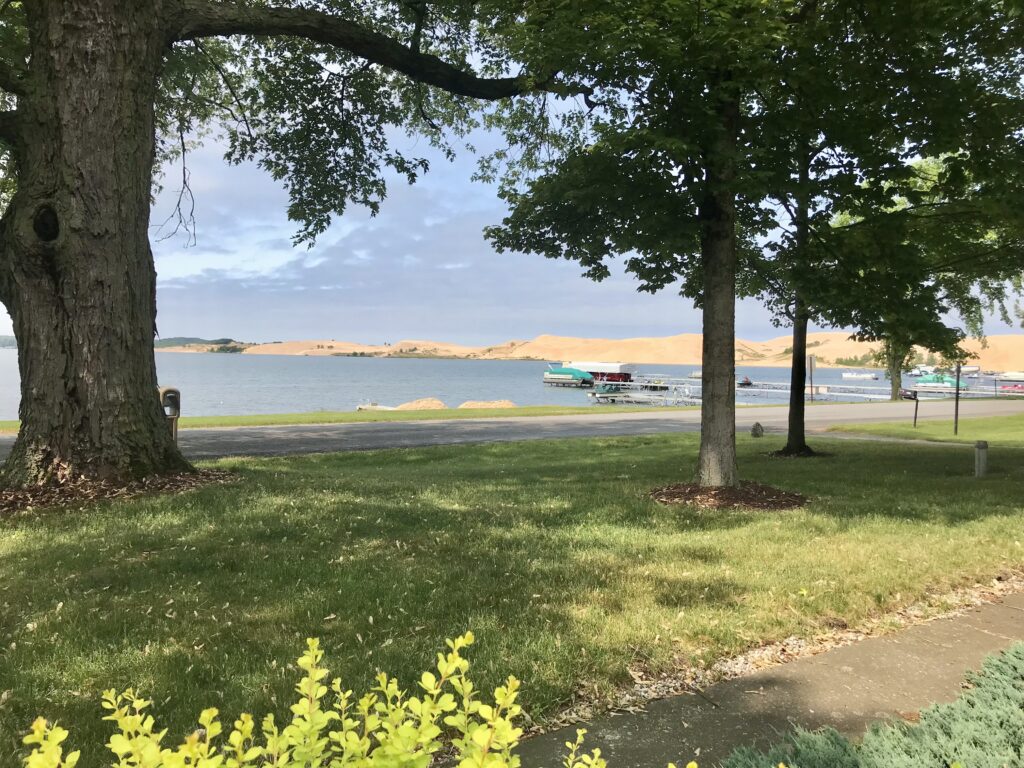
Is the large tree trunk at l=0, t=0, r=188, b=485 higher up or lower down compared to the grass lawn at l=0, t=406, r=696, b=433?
higher up

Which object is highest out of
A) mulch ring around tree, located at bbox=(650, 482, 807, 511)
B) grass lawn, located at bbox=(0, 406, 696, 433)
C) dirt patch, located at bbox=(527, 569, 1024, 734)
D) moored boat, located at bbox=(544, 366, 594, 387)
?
moored boat, located at bbox=(544, 366, 594, 387)

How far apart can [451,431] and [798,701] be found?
18835mm

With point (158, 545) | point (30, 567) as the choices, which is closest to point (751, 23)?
point (158, 545)

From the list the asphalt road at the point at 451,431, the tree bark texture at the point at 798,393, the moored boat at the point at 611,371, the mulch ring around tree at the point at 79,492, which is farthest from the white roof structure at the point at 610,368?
the mulch ring around tree at the point at 79,492

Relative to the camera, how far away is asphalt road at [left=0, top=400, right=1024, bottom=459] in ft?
54.9

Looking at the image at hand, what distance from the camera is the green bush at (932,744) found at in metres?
2.31

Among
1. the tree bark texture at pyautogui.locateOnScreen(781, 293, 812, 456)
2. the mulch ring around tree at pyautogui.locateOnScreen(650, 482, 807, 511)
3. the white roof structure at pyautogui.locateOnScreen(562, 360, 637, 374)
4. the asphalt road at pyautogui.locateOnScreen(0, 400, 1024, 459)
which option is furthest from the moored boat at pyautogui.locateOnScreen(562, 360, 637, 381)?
the mulch ring around tree at pyautogui.locateOnScreen(650, 482, 807, 511)

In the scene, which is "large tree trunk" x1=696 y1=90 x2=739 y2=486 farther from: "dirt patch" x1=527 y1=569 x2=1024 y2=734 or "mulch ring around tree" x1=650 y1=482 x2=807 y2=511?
"dirt patch" x1=527 y1=569 x2=1024 y2=734

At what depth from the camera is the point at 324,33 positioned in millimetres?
9875

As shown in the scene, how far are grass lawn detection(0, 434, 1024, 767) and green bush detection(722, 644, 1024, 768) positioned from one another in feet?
3.66

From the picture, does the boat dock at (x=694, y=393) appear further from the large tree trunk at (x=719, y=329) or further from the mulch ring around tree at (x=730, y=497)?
the large tree trunk at (x=719, y=329)

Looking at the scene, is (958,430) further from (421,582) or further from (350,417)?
(421,582)

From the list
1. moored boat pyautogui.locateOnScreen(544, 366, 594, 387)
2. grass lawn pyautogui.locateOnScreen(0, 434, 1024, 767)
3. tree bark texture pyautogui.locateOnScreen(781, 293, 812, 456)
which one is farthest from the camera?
moored boat pyautogui.locateOnScreen(544, 366, 594, 387)

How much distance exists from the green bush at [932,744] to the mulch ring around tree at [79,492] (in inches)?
273
